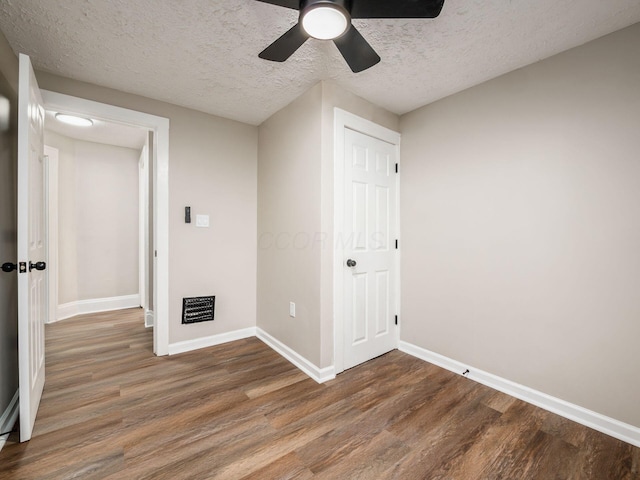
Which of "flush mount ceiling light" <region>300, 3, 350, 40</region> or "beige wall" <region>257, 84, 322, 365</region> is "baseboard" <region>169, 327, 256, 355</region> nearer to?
"beige wall" <region>257, 84, 322, 365</region>

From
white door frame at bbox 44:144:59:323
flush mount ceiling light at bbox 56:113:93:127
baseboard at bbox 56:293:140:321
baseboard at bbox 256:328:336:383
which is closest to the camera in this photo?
baseboard at bbox 256:328:336:383

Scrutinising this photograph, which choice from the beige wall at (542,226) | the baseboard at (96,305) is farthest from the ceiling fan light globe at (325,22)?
the baseboard at (96,305)

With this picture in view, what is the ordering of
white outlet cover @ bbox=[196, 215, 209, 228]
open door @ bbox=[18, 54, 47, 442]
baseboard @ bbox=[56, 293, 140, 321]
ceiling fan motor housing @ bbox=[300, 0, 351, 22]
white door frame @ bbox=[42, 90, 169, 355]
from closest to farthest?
ceiling fan motor housing @ bbox=[300, 0, 351, 22] < open door @ bbox=[18, 54, 47, 442] < white door frame @ bbox=[42, 90, 169, 355] < white outlet cover @ bbox=[196, 215, 209, 228] < baseboard @ bbox=[56, 293, 140, 321]

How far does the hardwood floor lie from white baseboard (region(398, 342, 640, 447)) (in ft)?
0.19

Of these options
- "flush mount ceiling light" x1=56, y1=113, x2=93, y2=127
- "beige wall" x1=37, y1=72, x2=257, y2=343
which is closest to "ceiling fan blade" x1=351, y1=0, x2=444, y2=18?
"beige wall" x1=37, y1=72, x2=257, y2=343

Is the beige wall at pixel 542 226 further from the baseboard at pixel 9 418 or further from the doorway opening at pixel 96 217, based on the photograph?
the doorway opening at pixel 96 217

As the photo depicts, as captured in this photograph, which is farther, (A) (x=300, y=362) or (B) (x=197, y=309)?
(B) (x=197, y=309)

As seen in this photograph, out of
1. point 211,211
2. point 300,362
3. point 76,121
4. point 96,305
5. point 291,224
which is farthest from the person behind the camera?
point 96,305

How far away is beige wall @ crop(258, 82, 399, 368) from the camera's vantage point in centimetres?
228

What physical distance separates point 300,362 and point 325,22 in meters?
2.40

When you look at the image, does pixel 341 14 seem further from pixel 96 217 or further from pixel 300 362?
pixel 96 217

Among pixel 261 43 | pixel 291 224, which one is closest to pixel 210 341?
pixel 291 224

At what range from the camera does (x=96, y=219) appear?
418 cm

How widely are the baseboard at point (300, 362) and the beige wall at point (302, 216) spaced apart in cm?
5
